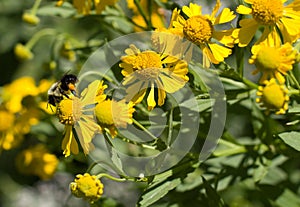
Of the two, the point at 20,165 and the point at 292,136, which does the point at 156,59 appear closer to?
the point at 292,136

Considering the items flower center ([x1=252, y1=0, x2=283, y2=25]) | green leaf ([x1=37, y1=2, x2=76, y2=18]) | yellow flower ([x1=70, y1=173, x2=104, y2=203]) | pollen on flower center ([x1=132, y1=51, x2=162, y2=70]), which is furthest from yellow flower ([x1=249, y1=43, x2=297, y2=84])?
green leaf ([x1=37, y1=2, x2=76, y2=18])

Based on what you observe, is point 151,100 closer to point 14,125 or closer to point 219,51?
point 219,51

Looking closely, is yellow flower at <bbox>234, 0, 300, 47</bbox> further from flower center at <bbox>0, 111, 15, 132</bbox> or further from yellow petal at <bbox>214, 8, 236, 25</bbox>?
flower center at <bbox>0, 111, 15, 132</bbox>

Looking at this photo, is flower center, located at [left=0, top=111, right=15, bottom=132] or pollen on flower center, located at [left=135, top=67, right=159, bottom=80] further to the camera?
flower center, located at [left=0, top=111, right=15, bottom=132]

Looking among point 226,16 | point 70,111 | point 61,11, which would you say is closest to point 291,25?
point 226,16

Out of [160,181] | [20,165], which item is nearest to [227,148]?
[160,181]

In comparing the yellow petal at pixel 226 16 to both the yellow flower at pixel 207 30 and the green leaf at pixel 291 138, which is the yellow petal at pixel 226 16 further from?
the green leaf at pixel 291 138
